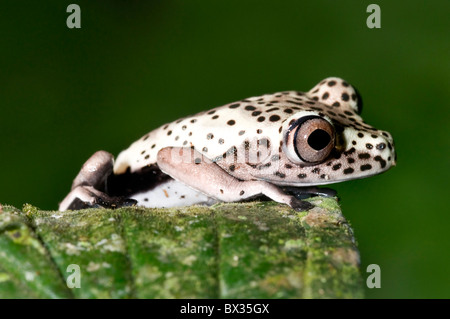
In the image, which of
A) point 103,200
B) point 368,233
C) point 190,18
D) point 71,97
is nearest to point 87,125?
point 71,97

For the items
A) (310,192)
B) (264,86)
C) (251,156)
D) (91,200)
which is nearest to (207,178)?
(251,156)

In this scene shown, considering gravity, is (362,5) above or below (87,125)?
above

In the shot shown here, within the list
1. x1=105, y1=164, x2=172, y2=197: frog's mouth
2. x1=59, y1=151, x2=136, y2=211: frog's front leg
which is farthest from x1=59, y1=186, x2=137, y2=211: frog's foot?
x1=105, y1=164, x2=172, y2=197: frog's mouth

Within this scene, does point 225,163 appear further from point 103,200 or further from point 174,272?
point 174,272

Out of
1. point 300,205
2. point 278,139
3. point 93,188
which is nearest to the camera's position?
point 300,205

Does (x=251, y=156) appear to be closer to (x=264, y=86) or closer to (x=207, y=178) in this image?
(x=207, y=178)

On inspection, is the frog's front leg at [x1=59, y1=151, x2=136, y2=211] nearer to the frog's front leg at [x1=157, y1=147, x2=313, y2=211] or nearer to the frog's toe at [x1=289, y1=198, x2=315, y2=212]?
the frog's front leg at [x1=157, y1=147, x2=313, y2=211]
